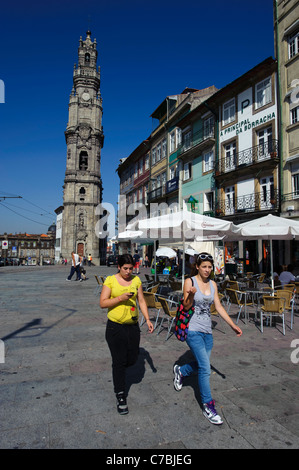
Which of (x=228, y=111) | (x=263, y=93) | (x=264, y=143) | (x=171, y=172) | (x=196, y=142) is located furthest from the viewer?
(x=171, y=172)

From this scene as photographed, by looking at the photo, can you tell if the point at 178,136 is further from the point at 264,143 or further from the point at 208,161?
the point at 264,143

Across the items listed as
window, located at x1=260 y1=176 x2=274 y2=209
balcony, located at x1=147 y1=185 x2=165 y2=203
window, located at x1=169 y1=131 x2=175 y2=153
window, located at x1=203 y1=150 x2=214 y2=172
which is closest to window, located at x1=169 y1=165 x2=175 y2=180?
balcony, located at x1=147 y1=185 x2=165 y2=203

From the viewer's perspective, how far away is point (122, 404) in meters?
3.01

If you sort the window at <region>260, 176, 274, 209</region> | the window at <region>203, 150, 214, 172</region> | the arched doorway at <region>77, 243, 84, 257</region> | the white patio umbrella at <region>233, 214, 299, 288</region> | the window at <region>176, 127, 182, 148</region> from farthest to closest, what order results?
the arched doorway at <region>77, 243, 84, 257</region>, the window at <region>176, 127, 182, 148</region>, the window at <region>203, 150, 214, 172</region>, the window at <region>260, 176, 274, 209</region>, the white patio umbrella at <region>233, 214, 299, 288</region>

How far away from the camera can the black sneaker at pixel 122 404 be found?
299 cm

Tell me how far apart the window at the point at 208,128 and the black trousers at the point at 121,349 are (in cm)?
2277

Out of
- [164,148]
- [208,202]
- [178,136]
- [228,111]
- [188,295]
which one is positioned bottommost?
[188,295]

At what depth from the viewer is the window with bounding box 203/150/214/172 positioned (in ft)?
77.1

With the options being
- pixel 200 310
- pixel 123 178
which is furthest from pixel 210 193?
pixel 123 178

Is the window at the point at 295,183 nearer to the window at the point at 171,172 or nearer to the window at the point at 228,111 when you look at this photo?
the window at the point at 228,111

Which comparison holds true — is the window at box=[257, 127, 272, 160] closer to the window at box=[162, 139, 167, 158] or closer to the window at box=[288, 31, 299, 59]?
the window at box=[288, 31, 299, 59]

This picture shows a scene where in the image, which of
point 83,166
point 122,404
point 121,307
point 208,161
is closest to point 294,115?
point 208,161

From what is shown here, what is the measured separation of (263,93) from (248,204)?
23.4 ft

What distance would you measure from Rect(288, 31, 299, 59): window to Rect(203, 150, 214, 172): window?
8140 millimetres
